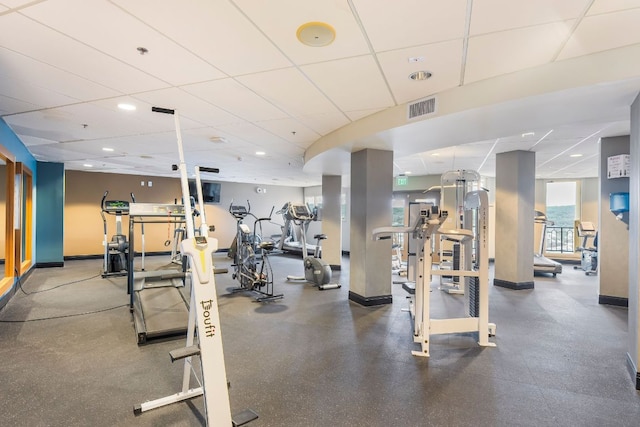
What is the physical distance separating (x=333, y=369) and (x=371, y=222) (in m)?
2.44

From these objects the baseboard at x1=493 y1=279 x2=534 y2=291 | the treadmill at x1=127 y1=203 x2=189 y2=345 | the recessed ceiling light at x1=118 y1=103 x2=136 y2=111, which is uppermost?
the recessed ceiling light at x1=118 y1=103 x2=136 y2=111

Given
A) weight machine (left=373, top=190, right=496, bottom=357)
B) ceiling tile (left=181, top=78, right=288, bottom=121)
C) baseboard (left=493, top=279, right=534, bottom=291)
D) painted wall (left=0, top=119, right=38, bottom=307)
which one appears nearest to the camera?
ceiling tile (left=181, top=78, right=288, bottom=121)

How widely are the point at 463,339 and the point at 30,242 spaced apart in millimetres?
8531

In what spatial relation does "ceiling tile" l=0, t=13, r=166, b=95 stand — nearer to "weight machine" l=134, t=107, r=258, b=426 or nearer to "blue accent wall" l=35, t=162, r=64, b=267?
"weight machine" l=134, t=107, r=258, b=426

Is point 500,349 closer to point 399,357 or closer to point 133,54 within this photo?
point 399,357

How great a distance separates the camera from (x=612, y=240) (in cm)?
488

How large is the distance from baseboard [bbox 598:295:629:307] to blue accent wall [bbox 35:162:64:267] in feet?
35.8

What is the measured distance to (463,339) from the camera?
3.53 metres

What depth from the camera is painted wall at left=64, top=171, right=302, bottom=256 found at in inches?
354

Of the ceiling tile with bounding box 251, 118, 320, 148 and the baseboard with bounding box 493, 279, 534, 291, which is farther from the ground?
the ceiling tile with bounding box 251, 118, 320, 148

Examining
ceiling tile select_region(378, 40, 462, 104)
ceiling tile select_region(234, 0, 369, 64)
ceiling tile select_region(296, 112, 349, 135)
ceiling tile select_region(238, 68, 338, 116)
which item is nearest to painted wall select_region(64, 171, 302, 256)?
ceiling tile select_region(296, 112, 349, 135)

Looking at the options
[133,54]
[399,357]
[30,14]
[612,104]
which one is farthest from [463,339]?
[30,14]

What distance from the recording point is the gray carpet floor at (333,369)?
219 centimetres

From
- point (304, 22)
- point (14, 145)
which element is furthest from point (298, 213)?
point (14, 145)
